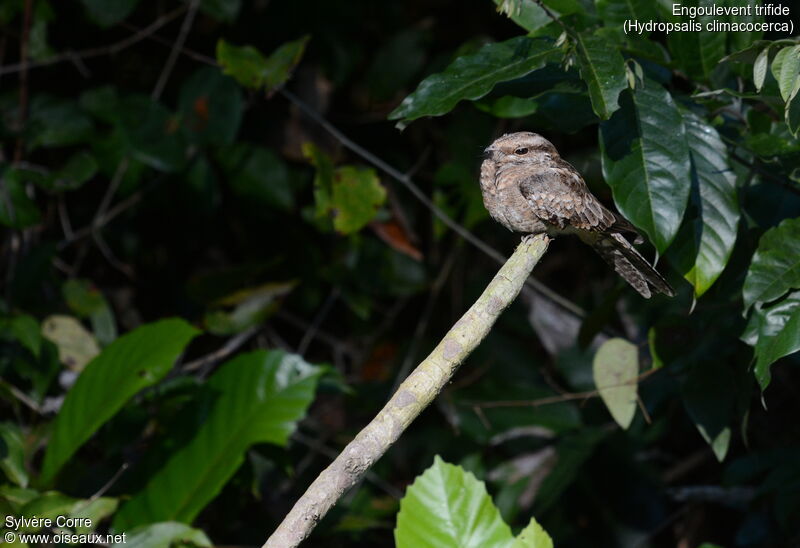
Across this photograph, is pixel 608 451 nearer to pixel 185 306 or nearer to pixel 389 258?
pixel 389 258

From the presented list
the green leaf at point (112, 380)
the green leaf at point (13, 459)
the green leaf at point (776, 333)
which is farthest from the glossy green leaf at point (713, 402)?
the green leaf at point (13, 459)

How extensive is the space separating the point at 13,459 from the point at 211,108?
1741 millimetres

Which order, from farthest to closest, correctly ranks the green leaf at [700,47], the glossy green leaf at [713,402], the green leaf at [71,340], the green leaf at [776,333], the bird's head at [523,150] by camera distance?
the green leaf at [71,340] < the bird's head at [523,150] < the glossy green leaf at [713,402] < the green leaf at [700,47] < the green leaf at [776,333]

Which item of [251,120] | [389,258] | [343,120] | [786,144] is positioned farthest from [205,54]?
[786,144]

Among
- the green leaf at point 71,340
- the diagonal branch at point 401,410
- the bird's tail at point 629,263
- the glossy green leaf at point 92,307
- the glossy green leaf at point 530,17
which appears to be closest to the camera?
the diagonal branch at point 401,410

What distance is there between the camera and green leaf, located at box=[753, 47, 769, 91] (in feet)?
6.18

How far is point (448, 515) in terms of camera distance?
5.81 ft

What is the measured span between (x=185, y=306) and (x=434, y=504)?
9.76 feet

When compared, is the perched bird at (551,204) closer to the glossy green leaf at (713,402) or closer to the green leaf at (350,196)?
the glossy green leaf at (713,402)

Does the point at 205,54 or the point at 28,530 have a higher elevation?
the point at 205,54

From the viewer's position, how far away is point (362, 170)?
3.51 meters

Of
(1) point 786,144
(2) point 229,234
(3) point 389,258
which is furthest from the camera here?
(2) point 229,234

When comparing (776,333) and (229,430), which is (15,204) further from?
(776,333)

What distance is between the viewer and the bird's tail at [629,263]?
8.02 feet
